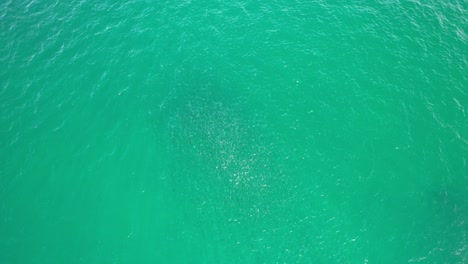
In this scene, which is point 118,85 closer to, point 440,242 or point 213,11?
point 213,11

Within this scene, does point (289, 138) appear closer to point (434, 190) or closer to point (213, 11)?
point (434, 190)

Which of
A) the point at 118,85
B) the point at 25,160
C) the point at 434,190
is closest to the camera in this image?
the point at 434,190

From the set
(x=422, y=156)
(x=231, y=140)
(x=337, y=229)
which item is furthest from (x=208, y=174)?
(x=422, y=156)

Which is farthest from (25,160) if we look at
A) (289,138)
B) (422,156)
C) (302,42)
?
(422,156)

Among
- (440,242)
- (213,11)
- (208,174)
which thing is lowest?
(440,242)

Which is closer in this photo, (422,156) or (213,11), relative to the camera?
(422,156)

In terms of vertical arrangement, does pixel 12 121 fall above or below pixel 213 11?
below

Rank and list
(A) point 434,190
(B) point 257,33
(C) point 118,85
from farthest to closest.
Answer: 1. (B) point 257,33
2. (C) point 118,85
3. (A) point 434,190
